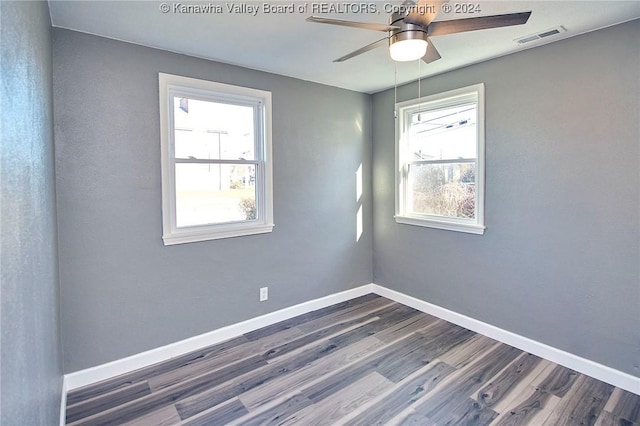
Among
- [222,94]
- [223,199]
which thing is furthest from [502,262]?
[222,94]

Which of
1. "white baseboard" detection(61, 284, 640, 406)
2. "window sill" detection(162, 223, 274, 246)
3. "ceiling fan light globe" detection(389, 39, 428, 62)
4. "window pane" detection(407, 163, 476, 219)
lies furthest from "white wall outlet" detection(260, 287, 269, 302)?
"ceiling fan light globe" detection(389, 39, 428, 62)

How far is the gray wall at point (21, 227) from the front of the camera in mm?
798

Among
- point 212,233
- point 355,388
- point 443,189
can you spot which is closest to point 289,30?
point 212,233

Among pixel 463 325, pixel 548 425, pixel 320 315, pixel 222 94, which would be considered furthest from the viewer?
pixel 320 315

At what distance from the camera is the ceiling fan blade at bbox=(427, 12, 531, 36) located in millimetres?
1590

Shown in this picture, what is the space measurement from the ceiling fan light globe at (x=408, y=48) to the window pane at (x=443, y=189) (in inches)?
71.0

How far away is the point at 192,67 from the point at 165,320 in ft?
6.91

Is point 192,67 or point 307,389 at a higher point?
point 192,67

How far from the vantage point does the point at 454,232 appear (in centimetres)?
345

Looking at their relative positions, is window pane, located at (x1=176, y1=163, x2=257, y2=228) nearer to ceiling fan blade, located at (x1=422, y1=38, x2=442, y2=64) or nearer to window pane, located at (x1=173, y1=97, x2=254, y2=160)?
window pane, located at (x1=173, y1=97, x2=254, y2=160)

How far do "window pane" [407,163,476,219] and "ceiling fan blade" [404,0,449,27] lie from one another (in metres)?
1.95

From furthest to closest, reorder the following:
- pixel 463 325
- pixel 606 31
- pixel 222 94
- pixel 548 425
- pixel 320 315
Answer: pixel 320 315, pixel 463 325, pixel 222 94, pixel 606 31, pixel 548 425

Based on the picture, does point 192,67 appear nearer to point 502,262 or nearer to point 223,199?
point 223,199

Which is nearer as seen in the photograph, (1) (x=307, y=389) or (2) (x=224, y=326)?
(1) (x=307, y=389)
